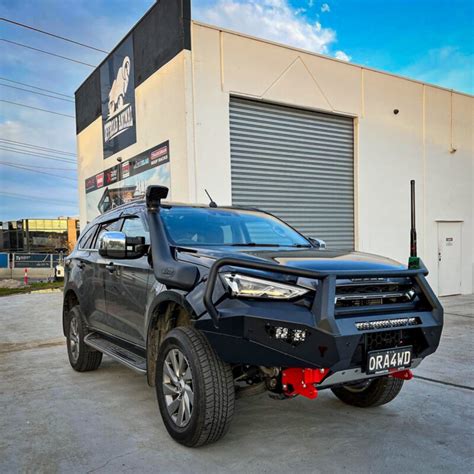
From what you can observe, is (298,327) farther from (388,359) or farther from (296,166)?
(296,166)

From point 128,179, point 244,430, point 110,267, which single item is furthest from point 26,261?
point 244,430

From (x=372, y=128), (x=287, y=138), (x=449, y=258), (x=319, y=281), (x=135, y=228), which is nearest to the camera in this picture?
(x=319, y=281)

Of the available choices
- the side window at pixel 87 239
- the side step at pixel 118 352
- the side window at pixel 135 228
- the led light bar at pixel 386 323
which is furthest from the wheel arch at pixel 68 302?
the led light bar at pixel 386 323

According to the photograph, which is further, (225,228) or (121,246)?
(225,228)

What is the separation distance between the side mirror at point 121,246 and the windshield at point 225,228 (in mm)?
295

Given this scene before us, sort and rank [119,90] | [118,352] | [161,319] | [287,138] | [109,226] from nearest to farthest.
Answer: [161,319], [118,352], [109,226], [287,138], [119,90]

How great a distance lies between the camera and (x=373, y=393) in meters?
3.83

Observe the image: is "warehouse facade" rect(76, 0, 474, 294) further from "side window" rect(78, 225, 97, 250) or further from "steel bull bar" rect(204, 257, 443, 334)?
"steel bull bar" rect(204, 257, 443, 334)

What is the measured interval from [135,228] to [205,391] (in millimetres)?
1936

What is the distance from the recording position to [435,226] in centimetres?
1274

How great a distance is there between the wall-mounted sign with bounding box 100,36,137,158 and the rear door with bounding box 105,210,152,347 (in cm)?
755

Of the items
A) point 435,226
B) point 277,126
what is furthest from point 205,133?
point 435,226

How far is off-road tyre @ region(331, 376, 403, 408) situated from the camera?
374cm

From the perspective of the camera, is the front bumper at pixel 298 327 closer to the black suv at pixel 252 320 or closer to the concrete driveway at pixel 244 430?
the black suv at pixel 252 320
